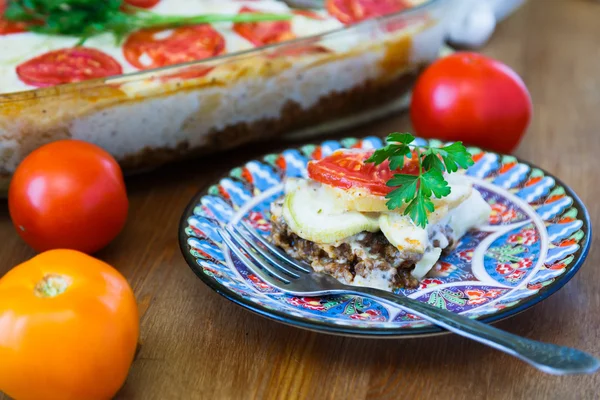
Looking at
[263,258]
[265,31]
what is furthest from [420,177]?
[265,31]

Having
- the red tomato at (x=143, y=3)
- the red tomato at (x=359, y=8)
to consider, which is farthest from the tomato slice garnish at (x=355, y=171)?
the red tomato at (x=143, y=3)

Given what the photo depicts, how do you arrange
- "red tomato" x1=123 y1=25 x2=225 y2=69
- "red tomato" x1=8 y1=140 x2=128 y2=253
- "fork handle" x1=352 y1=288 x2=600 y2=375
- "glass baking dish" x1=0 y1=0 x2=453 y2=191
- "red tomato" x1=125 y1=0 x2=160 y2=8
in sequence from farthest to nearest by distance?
1. "red tomato" x1=125 y1=0 x2=160 y2=8
2. "red tomato" x1=123 y1=25 x2=225 y2=69
3. "glass baking dish" x1=0 y1=0 x2=453 y2=191
4. "red tomato" x1=8 y1=140 x2=128 y2=253
5. "fork handle" x1=352 y1=288 x2=600 y2=375

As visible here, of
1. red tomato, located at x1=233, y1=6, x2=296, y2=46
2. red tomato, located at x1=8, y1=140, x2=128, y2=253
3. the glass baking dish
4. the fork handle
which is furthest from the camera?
red tomato, located at x1=233, y1=6, x2=296, y2=46

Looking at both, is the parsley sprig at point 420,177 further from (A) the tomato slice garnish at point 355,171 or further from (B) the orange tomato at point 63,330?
(B) the orange tomato at point 63,330

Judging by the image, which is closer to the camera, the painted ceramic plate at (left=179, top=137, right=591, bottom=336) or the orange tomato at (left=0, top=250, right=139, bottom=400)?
the orange tomato at (left=0, top=250, right=139, bottom=400)

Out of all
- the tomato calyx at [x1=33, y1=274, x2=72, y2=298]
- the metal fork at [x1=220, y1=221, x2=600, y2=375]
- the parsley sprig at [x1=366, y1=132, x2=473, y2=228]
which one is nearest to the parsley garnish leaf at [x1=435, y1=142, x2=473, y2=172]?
Result: the parsley sprig at [x1=366, y1=132, x2=473, y2=228]

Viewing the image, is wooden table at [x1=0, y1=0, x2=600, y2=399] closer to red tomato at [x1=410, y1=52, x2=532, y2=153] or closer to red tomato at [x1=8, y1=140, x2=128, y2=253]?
red tomato at [x1=8, y1=140, x2=128, y2=253]

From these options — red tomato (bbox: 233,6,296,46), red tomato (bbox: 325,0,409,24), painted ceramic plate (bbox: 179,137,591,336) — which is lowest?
painted ceramic plate (bbox: 179,137,591,336)
